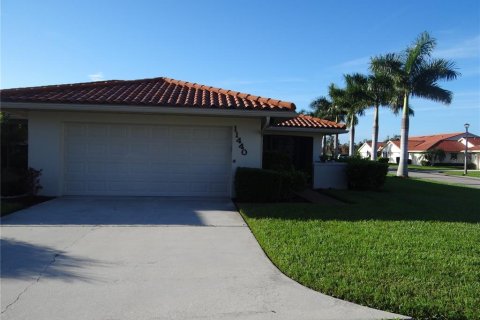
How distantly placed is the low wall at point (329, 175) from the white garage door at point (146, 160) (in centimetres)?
526

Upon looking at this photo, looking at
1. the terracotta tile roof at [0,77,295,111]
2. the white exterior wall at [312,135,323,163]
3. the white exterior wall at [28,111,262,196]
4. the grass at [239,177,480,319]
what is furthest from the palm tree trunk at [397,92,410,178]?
the white exterior wall at [28,111,262,196]

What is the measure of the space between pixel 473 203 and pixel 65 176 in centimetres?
1271

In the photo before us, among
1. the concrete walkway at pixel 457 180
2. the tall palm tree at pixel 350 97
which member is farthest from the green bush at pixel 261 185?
the tall palm tree at pixel 350 97

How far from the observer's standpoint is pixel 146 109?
10609 millimetres

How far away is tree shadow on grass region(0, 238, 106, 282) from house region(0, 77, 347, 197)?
A: 5.40 meters

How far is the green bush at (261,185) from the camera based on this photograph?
10.7 metres

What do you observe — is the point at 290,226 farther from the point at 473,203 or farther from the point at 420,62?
the point at 420,62

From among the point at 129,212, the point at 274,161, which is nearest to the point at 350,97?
the point at 274,161

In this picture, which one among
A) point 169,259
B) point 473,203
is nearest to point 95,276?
point 169,259

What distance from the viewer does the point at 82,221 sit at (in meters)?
7.98

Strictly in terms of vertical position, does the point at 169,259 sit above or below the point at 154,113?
below

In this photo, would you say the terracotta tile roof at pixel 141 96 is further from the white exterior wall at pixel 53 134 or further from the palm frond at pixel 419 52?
the palm frond at pixel 419 52

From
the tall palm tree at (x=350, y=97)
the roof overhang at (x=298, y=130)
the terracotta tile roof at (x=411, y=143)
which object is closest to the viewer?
the roof overhang at (x=298, y=130)

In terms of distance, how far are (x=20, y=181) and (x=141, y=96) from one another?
157 inches
